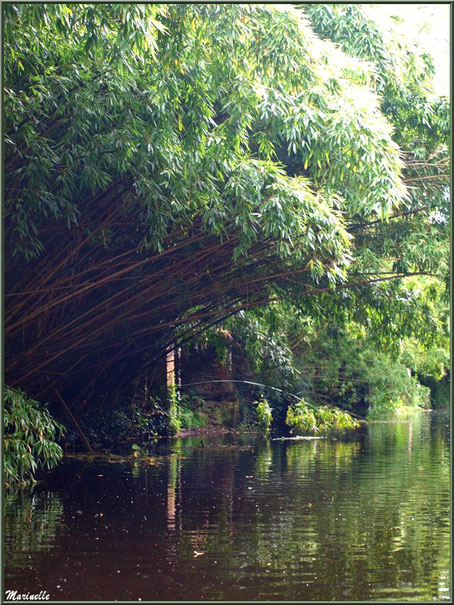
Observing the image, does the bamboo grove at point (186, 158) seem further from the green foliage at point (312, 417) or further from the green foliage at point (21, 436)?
the green foliage at point (312, 417)

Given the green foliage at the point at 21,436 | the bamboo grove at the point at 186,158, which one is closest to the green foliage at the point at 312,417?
the bamboo grove at the point at 186,158

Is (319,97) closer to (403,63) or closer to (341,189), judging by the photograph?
(341,189)

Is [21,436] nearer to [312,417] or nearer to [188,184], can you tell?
[188,184]

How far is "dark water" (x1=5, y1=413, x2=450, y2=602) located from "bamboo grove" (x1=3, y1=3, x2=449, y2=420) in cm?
242

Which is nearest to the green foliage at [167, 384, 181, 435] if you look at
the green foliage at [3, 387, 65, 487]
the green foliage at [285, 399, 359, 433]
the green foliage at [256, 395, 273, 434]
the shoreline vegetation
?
the green foliage at [256, 395, 273, 434]

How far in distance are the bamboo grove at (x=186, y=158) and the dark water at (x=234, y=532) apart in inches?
95.2

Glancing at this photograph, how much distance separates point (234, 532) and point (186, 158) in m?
3.65

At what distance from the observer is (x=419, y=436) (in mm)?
19297

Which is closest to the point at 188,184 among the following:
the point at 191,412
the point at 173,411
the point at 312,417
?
the point at 173,411

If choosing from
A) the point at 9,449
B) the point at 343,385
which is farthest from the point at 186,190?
the point at 343,385

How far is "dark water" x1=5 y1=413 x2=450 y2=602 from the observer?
204 inches

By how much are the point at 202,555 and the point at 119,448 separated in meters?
9.14

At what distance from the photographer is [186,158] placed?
862 centimetres

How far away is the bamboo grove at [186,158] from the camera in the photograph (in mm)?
7777
